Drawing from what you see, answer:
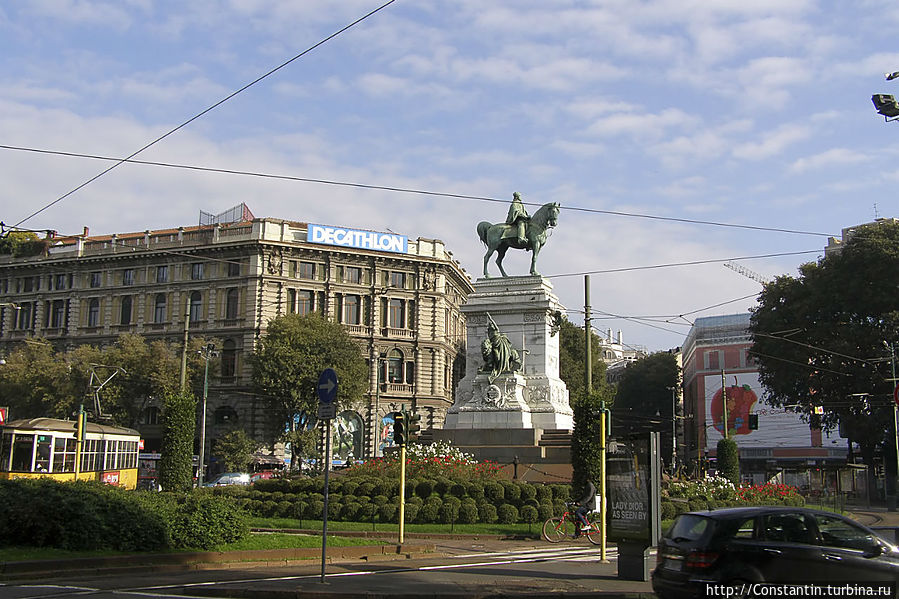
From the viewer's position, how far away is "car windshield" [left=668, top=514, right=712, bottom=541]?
11664 mm

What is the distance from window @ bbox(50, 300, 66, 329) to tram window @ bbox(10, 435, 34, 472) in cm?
4827

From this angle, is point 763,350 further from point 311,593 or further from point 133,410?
point 311,593

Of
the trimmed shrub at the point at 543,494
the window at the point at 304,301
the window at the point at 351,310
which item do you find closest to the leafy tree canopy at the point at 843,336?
the trimmed shrub at the point at 543,494

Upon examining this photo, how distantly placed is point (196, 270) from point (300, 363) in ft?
54.6

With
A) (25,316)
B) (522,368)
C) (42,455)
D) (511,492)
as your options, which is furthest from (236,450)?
(511,492)

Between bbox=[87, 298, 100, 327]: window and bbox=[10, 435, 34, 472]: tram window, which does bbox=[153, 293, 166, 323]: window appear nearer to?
bbox=[87, 298, 100, 327]: window

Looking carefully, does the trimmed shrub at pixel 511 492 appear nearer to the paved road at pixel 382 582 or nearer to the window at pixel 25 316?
the paved road at pixel 382 582

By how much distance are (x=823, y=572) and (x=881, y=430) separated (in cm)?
4604

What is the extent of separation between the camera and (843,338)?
172 ft

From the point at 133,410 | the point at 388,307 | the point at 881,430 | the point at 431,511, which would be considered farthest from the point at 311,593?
the point at 388,307

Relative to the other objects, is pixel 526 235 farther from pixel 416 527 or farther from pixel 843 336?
pixel 843 336

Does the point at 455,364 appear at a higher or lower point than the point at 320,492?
higher

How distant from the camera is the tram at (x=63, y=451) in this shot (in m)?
31.2

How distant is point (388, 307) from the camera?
74.9 meters
